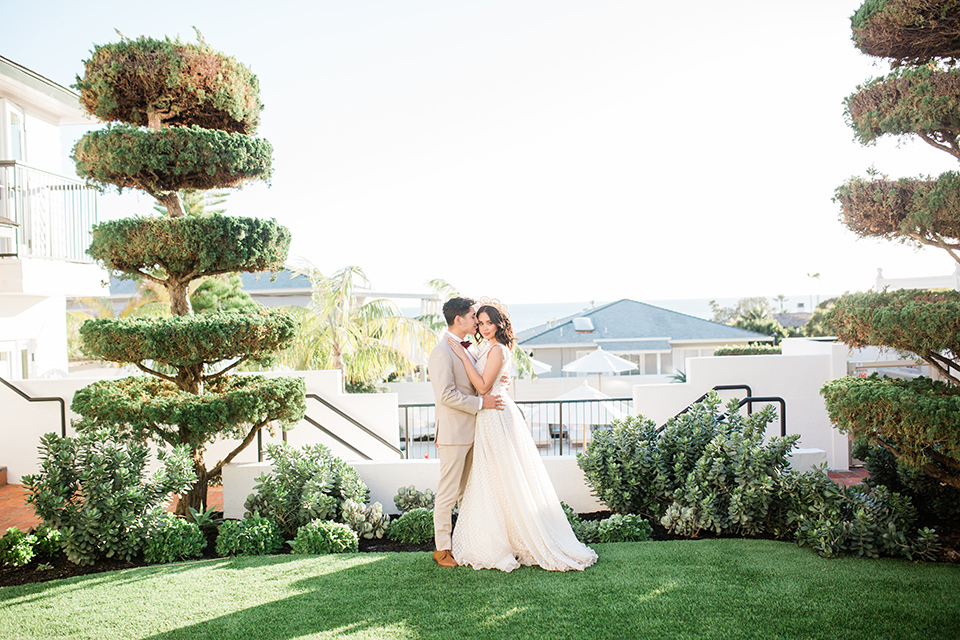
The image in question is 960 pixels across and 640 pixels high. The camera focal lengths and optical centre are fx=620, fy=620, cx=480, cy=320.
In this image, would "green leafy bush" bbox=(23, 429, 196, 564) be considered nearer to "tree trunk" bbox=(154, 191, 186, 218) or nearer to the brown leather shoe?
"tree trunk" bbox=(154, 191, 186, 218)

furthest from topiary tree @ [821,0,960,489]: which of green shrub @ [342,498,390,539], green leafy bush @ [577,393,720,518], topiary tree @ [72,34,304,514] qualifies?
topiary tree @ [72,34,304,514]

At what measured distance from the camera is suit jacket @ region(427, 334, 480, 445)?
510 cm

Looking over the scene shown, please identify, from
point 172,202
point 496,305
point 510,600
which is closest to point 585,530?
point 510,600

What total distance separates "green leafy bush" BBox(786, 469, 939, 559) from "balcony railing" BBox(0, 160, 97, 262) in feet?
34.7

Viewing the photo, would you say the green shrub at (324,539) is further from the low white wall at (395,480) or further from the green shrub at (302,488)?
the low white wall at (395,480)

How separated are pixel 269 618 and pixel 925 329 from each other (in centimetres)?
522

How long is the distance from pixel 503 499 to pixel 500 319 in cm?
150

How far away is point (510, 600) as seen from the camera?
4430 millimetres

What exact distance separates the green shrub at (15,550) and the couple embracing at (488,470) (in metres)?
3.68

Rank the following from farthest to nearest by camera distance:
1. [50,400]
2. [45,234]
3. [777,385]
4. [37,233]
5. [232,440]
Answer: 1. [45,234]
2. [37,233]
3. [777,385]
4. [232,440]
5. [50,400]

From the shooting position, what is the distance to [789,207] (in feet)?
315

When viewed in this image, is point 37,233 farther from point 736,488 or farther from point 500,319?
point 736,488

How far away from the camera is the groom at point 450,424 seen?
5117 mm

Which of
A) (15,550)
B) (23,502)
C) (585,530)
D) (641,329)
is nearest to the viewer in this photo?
(15,550)
